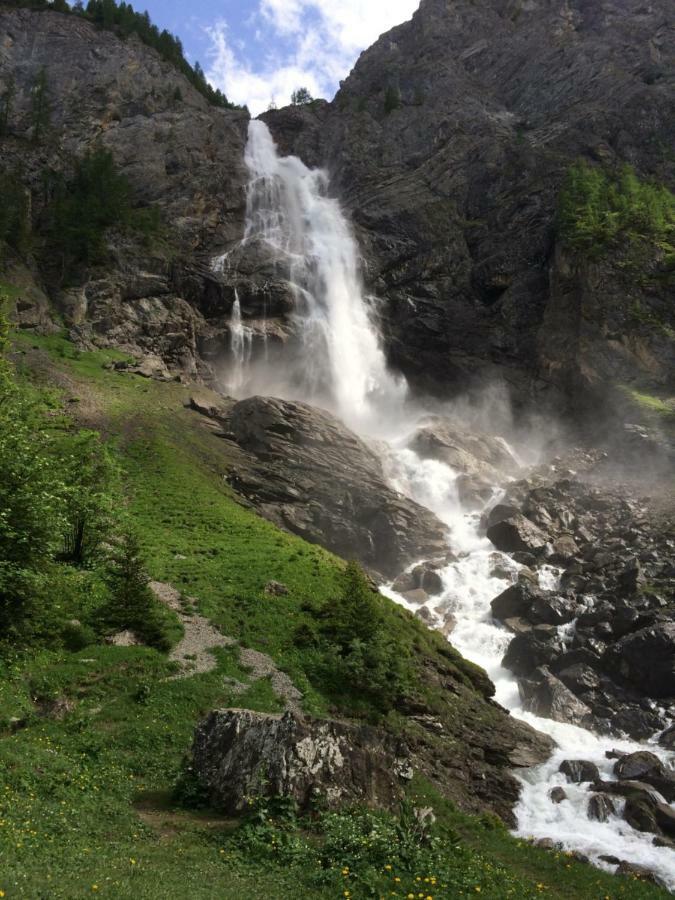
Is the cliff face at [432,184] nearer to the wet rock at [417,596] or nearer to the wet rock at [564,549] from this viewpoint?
the wet rock at [564,549]

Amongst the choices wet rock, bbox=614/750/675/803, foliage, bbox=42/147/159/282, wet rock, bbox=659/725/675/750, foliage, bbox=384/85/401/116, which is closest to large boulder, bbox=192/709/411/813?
wet rock, bbox=614/750/675/803

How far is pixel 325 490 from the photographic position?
42.2m

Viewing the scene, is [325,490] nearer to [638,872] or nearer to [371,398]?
[371,398]

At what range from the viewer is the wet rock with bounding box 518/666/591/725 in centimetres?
2656

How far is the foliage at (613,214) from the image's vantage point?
62031 mm

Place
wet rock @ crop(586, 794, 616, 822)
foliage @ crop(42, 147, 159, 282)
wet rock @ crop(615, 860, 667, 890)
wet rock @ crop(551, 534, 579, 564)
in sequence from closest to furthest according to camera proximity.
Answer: wet rock @ crop(615, 860, 667, 890) < wet rock @ crop(586, 794, 616, 822) < wet rock @ crop(551, 534, 579, 564) < foliage @ crop(42, 147, 159, 282)

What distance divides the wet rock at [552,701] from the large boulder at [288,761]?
15725 mm

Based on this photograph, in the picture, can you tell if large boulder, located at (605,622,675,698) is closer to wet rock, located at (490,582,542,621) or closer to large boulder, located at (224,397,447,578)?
wet rock, located at (490,582,542,621)

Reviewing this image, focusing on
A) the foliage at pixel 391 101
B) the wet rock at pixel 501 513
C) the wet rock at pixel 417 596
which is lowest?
the wet rock at pixel 417 596

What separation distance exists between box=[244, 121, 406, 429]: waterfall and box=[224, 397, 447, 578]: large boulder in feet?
51.4

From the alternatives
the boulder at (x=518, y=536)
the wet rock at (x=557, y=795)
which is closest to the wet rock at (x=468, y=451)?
the boulder at (x=518, y=536)

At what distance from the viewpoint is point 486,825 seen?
54.6ft

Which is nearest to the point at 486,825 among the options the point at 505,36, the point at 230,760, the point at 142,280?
the point at 230,760

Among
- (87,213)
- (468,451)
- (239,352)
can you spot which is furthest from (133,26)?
(468,451)
